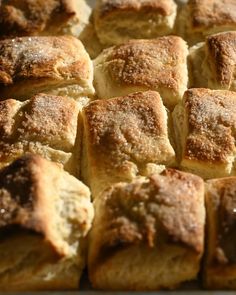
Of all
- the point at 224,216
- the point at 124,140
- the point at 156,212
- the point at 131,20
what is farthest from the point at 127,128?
the point at 131,20

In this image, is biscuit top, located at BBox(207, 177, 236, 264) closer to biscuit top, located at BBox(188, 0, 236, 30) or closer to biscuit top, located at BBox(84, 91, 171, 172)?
biscuit top, located at BBox(84, 91, 171, 172)

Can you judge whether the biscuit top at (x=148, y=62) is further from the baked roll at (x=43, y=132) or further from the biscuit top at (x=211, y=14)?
the baked roll at (x=43, y=132)

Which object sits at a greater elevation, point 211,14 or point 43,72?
point 211,14

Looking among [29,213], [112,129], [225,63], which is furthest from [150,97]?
[29,213]

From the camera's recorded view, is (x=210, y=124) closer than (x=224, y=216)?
No

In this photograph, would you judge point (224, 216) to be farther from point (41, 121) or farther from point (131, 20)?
point (131, 20)

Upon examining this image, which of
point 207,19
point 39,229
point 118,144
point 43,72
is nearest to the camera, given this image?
point 39,229
